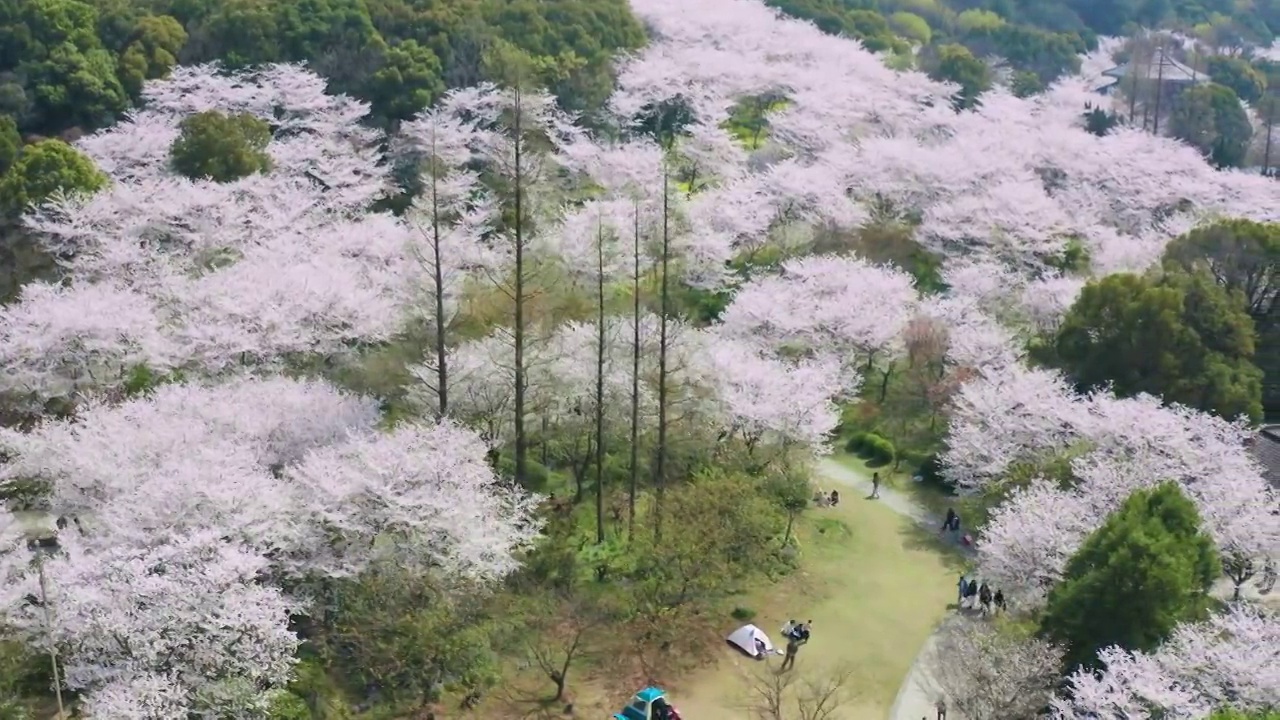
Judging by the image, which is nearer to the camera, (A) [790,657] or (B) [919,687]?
(B) [919,687]

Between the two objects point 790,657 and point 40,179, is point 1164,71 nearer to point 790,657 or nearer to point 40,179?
point 790,657

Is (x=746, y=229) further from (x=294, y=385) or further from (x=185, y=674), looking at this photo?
(x=185, y=674)

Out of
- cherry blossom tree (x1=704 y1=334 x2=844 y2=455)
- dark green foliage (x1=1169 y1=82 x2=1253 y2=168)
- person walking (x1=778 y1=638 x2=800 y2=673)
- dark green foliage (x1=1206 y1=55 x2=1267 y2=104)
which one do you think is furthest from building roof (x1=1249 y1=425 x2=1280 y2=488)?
dark green foliage (x1=1206 y1=55 x2=1267 y2=104)

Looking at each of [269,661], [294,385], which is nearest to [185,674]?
[269,661]

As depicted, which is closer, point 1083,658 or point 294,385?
point 1083,658

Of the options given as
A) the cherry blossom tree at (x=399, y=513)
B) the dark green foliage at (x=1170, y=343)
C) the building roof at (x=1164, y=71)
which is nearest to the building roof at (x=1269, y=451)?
the dark green foliage at (x=1170, y=343)

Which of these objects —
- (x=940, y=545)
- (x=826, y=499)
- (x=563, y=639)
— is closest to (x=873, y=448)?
(x=826, y=499)
